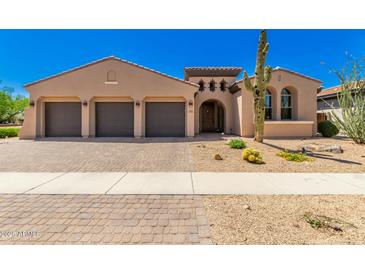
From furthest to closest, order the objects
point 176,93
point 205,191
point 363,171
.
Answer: point 176,93, point 363,171, point 205,191

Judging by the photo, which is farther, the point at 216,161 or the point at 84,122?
the point at 84,122

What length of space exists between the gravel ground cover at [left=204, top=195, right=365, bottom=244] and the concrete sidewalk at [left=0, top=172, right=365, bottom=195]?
447 mm

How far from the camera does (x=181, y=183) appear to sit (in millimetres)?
4945

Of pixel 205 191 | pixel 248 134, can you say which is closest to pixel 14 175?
pixel 205 191

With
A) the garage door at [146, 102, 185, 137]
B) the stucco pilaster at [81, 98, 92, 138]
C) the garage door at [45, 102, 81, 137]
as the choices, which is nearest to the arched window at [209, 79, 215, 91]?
the garage door at [146, 102, 185, 137]

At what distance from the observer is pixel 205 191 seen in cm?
441

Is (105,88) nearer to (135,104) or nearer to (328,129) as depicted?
(135,104)

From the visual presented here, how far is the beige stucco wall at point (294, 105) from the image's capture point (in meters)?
13.8

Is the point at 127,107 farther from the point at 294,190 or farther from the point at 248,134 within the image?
the point at 294,190

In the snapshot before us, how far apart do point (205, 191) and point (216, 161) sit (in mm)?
2997

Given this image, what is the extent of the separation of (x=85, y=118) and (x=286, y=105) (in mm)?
16238

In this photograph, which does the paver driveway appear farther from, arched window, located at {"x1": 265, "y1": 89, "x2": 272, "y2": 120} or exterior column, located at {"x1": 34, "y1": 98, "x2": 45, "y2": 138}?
arched window, located at {"x1": 265, "y1": 89, "x2": 272, "y2": 120}

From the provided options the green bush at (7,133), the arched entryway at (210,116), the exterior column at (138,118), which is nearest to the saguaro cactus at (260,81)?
the exterior column at (138,118)

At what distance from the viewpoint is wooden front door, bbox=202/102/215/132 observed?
19.6 metres
